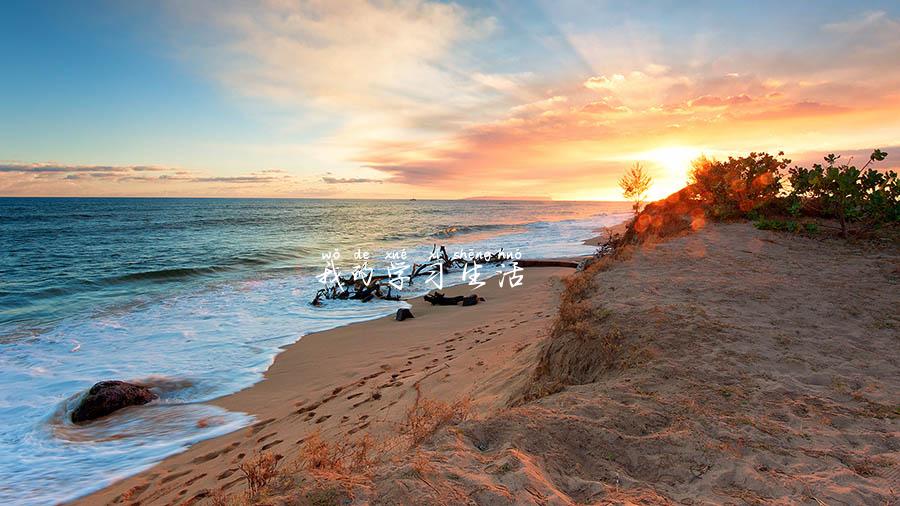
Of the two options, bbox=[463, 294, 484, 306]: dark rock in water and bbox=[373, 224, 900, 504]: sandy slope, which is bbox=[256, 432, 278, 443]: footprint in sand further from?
bbox=[463, 294, 484, 306]: dark rock in water

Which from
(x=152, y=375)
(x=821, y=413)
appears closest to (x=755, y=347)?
(x=821, y=413)

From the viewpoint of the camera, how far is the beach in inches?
109

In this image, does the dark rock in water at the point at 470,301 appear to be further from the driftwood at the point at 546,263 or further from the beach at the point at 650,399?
the driftwood at the point at 546,263

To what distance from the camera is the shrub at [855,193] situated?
31.9ft

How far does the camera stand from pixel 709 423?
341 cm

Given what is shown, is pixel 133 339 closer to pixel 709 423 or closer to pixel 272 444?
pixel 272 444

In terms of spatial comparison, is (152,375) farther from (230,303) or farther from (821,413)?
(821,413)

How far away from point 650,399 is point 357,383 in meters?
5.25

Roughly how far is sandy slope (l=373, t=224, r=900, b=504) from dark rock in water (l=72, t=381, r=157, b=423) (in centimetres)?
717

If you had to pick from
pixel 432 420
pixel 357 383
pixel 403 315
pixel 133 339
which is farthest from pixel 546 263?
pixel 432 420

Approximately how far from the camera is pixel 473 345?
8953mm

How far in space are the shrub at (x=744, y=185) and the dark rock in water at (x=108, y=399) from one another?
16112 mm

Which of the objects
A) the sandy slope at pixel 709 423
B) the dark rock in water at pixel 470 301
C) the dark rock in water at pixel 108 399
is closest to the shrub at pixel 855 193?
the sandy slope at pixel 709 423

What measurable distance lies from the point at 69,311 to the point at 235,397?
11.2 meters
